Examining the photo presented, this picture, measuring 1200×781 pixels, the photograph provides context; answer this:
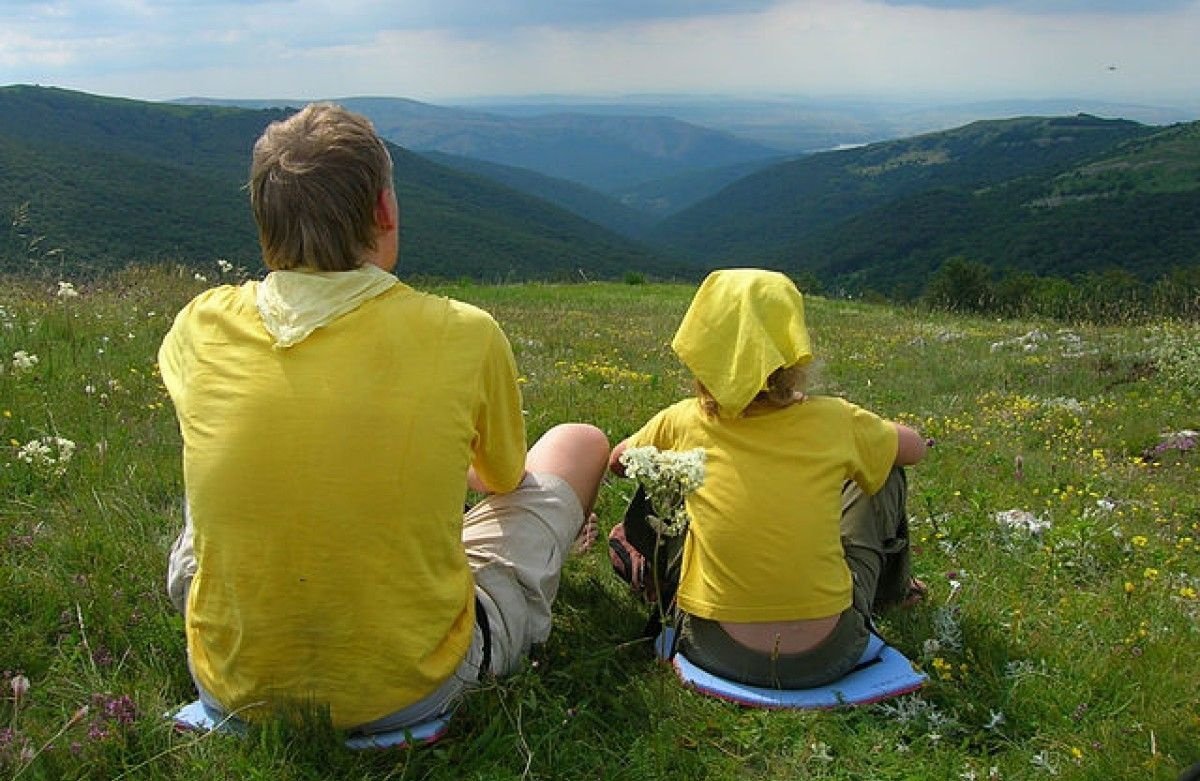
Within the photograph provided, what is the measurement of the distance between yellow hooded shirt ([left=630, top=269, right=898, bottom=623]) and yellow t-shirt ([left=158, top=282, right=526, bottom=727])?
86 cm

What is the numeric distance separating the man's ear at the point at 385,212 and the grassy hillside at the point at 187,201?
1124cm

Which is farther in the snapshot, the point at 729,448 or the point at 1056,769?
the point at 729,448

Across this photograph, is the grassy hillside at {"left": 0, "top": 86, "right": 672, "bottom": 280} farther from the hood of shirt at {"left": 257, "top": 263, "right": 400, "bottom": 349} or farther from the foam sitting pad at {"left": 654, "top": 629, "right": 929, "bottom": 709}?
the foam sitting pad at {"left": 654, "top": 629, "right": 929, "bottom": 709}

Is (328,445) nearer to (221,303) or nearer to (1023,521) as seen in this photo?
(221,303)

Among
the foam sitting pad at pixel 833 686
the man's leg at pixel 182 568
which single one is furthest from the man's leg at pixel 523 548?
the man's leg at pixel 182 568

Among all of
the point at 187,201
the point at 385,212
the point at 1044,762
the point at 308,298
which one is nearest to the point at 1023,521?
the point at 1044,762

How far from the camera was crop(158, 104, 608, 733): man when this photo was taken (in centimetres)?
236

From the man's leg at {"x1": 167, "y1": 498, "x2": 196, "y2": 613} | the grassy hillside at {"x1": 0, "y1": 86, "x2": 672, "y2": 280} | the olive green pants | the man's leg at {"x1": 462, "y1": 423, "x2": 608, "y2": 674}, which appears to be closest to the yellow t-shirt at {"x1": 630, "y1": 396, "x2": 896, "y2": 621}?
the olive green pants

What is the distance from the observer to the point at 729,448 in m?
3.26

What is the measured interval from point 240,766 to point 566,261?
139 m

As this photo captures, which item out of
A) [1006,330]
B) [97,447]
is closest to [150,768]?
[97,447]

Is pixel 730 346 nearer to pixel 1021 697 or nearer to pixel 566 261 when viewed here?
pixel 1021 697

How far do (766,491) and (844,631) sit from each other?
63 cm

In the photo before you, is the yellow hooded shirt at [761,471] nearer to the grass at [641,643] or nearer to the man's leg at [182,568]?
the grass at [641,643]
